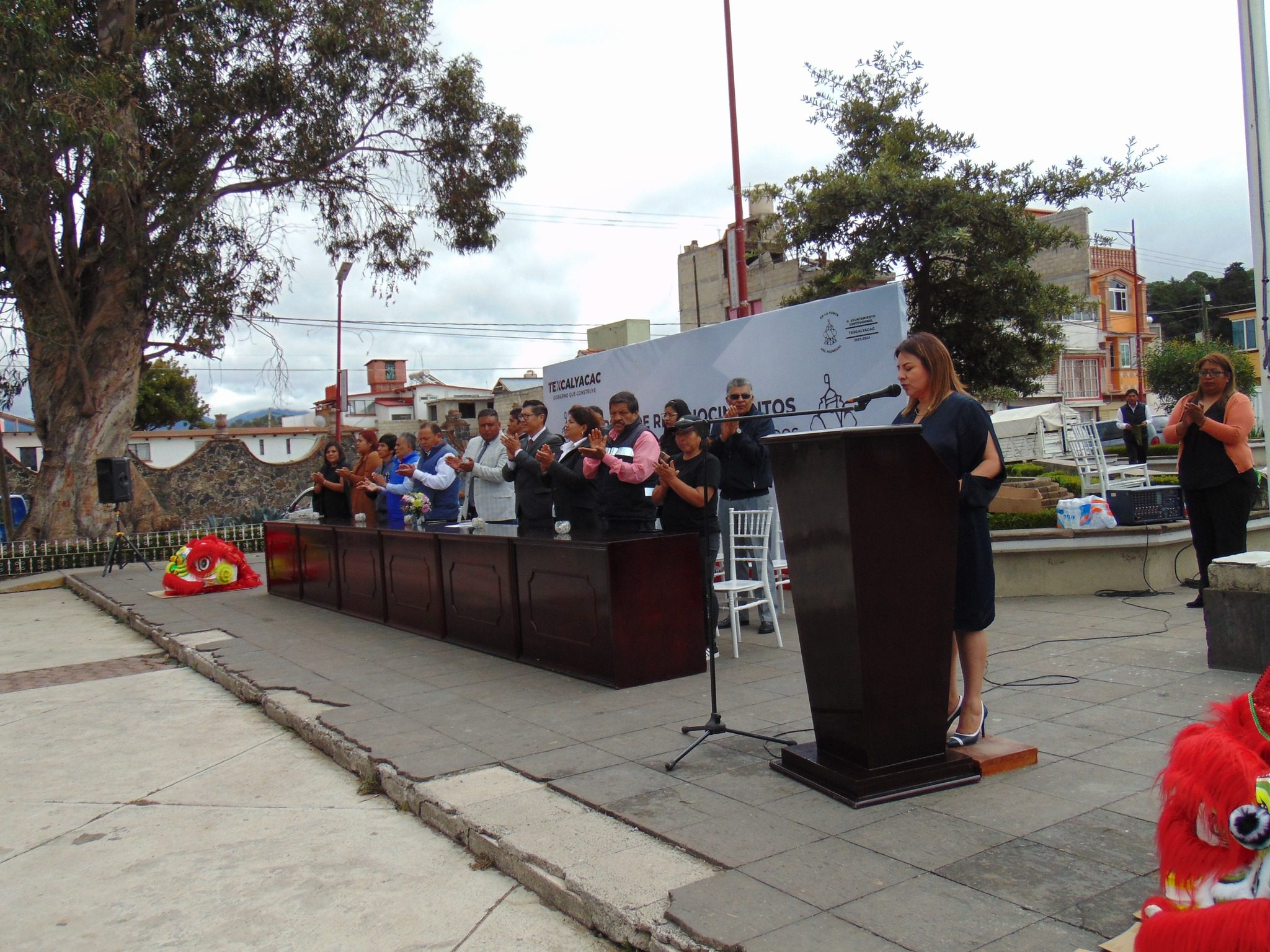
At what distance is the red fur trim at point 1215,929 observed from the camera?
201cm

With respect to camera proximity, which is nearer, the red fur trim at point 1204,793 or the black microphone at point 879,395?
the red fur trim at point 1204,793

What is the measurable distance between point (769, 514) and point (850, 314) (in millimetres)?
1956

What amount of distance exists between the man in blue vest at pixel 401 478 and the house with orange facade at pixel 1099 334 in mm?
37618

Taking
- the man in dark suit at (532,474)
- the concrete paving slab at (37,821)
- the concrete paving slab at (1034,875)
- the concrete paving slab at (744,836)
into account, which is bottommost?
the concrete paving slab at (37,821)

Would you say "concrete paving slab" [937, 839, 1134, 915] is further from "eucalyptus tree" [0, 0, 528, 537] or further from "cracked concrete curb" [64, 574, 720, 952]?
"eucalyptus tree" [0, 0, 528, 537]

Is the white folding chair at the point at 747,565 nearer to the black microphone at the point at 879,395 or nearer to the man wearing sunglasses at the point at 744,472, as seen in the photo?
the man wearing sunglasses at the point at 744,472

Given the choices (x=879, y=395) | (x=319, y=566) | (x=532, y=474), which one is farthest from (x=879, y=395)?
(x=319, y=566)

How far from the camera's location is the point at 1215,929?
2.07m

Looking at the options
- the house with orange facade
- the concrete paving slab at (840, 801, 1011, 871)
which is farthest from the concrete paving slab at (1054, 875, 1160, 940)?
the house with orange facade

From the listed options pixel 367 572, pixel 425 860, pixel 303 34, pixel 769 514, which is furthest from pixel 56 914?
pixel 303 34

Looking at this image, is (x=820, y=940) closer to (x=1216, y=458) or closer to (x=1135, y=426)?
(x=1216, y=458)

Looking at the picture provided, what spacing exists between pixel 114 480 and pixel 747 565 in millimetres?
13405

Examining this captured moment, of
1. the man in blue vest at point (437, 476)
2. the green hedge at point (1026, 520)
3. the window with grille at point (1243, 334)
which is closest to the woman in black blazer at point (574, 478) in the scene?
the man in blue vest at point (437, 476)

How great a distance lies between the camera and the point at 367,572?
984cm
